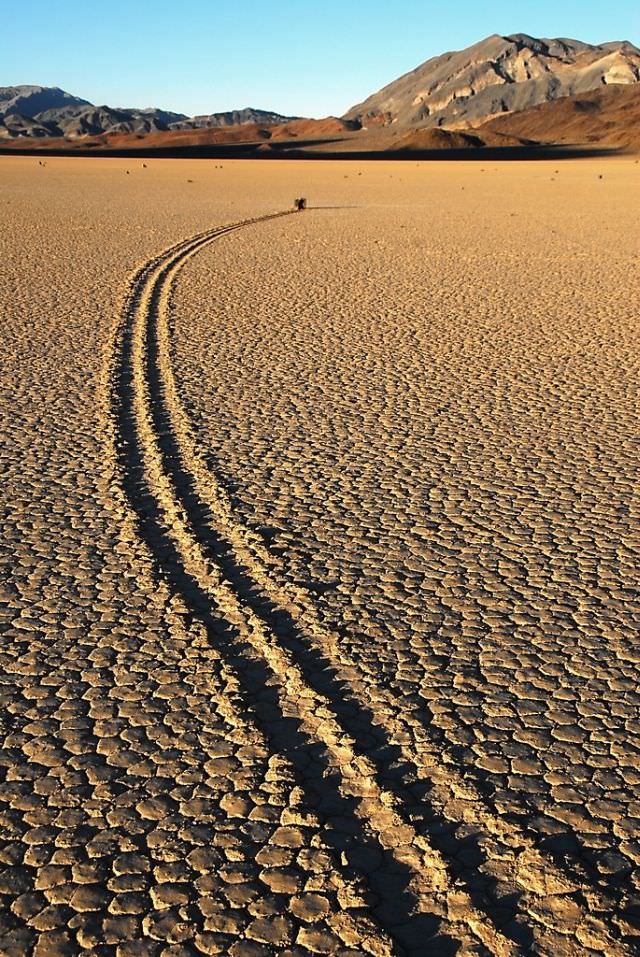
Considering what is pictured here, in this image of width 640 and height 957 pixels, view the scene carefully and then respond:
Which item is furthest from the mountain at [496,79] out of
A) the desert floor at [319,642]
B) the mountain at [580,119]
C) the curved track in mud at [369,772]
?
the curved track in mud at [369,772]

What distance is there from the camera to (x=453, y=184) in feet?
111

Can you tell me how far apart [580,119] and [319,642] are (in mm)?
114523

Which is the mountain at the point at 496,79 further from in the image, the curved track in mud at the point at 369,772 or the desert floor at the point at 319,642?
the curved track in mud at the point at 369,772

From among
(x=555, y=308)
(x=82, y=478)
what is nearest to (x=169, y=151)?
(x=555, y=308)

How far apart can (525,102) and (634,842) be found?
504 feet

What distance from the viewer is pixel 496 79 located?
159 m

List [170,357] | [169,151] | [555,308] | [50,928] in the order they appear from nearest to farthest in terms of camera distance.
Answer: [50,928] < [170,357] < [555,308] < [169,151]

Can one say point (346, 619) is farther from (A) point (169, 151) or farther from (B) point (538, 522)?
(A) point (169, 151)

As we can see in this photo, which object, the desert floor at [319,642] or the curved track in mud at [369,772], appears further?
the desert floor at [319,642]

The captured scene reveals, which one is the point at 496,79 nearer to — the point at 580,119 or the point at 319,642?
the point at 580,119

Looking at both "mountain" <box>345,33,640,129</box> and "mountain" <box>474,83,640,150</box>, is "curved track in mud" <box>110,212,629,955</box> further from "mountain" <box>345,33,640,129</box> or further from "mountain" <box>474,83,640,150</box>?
"mountain" <box>345,33,640,129</box>

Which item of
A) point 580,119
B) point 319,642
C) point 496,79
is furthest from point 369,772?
point 496,79

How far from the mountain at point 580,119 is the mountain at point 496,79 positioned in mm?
18833

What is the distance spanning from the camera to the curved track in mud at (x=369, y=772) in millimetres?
2451
